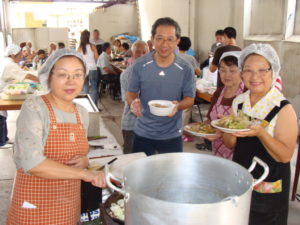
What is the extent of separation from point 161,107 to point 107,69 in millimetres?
5819

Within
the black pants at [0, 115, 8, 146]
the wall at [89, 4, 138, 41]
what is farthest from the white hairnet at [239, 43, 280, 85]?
the wall at [89, 4, 138, 41]

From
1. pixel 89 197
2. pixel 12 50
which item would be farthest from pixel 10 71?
pixel 89 197

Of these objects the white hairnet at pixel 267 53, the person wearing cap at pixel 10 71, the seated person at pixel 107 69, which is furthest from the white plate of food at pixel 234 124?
the seated person at pixel 107 69

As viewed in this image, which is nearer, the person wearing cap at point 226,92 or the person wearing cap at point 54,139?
the person wearing cap at point 54,139

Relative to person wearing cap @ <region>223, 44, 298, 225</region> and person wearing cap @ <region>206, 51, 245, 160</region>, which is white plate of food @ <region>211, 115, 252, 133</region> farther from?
person wearing cap @ <region>206, 51, 245, 160</region>

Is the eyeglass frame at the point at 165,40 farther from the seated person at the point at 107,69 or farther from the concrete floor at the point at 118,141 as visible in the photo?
the seated person at the point at 107,69

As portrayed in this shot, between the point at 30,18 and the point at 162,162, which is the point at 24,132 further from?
the point at 30,18

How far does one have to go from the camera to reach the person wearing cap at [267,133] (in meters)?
1.47

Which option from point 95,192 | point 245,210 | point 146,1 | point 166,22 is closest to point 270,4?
point 166,22

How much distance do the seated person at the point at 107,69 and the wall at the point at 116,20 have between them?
30.3 feet

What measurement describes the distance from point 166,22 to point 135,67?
406mm

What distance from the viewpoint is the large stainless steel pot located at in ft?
2.61

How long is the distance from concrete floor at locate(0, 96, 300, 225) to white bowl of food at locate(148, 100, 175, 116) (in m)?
1.68

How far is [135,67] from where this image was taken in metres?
2.43
